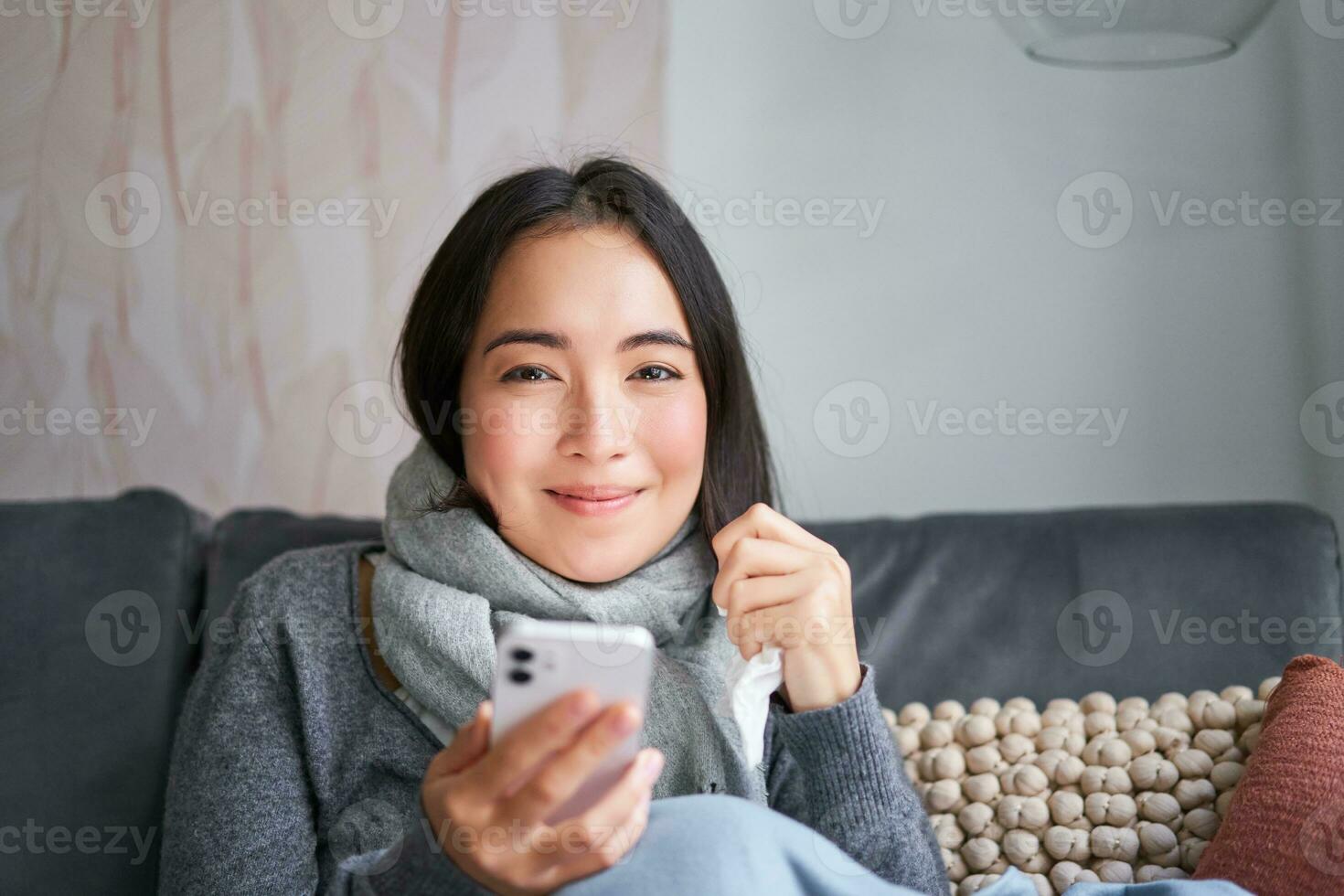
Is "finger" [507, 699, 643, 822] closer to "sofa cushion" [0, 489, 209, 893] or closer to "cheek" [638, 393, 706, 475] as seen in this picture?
"cheek" [638, 393, 706, 475]

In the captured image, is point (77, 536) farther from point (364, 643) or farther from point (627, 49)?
point (627, 49)

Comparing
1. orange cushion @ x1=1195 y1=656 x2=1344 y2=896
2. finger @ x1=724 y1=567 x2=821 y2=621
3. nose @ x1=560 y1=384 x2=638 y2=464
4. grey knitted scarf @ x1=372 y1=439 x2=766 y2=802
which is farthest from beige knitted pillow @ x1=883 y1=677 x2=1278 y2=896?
nose @ x1=560 y1=384 x2=638 y2=464

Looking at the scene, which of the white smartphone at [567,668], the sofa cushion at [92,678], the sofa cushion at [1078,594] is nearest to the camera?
the white smartphone at [567,668]

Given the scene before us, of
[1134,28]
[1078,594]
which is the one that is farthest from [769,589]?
[1134,28]

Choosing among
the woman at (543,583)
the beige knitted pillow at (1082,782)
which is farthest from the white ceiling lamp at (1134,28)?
the beige knitted pillow at (1082,782)

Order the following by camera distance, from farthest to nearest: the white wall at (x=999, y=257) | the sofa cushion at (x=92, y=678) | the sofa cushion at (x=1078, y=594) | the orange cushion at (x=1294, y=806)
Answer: the white wall at (x=999, y=257)
the sofa cushion at (x=1078, y=594)
the sofa cushion at (x=92, y=678)
the orange cushion at (x=1294, y=806)

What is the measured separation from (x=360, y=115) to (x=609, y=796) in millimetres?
Answer: 1429

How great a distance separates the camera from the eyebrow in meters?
1.17

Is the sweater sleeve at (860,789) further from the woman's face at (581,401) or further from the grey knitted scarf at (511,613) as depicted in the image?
the woman's face at (581,401)

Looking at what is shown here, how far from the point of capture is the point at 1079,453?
1.98 m

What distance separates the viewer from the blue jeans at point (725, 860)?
0.85 meters

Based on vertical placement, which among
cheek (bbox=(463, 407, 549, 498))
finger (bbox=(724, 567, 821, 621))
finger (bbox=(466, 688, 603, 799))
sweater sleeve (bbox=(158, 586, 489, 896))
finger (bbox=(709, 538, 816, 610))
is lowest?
sweater sleeve (bbox=(158, 586, 489, 896))

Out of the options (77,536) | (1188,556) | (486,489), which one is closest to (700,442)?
(486,489)

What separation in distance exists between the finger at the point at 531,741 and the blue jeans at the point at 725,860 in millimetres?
104
